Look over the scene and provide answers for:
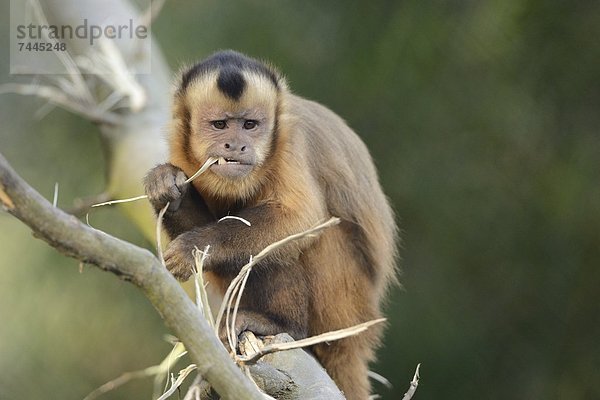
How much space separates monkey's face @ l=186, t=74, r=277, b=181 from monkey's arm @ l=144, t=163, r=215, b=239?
200 mm

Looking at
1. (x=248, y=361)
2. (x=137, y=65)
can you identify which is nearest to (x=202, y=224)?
(x=248, y=361)

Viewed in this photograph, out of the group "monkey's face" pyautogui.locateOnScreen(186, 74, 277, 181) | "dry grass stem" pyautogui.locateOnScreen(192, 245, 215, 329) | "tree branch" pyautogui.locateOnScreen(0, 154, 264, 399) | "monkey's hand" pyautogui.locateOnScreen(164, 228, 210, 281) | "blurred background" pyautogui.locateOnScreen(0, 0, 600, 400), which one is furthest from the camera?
"blurred background" pyautogui.locateOnScreen(0, 0, 600, 400)

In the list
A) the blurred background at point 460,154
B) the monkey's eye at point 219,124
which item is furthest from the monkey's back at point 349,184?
the blurred background at point 460,154

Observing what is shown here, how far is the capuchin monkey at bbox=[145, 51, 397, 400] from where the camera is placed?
12.4ft

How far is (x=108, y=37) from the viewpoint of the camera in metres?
5.68

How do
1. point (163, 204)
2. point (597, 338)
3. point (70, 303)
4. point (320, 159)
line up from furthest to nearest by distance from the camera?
point (70, 303), point (597, 338), point (320, 159), point (163, 204)

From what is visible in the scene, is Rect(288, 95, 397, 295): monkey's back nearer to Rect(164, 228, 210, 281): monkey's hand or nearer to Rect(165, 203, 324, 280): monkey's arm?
Rect(165, 203, 324, 280): monkey's arm

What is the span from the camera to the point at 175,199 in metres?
3.71

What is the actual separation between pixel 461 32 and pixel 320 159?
3.80 metres

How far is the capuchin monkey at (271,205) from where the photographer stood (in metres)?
3.78

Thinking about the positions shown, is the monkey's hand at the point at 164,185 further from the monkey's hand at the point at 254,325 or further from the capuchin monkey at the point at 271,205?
the monkey's hand at the point at 254,325

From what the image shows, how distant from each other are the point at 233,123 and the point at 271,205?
0.43 metres

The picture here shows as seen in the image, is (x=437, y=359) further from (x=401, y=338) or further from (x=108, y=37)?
(x=108, y=37)

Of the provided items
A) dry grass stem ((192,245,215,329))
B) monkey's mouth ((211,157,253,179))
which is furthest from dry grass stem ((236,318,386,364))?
monkey's mouth ((211,157,253,179))
